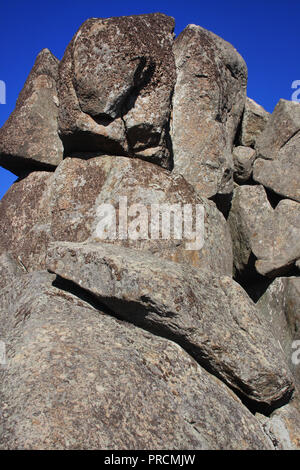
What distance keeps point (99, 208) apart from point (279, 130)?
5.24 m

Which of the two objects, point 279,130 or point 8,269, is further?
point 279,130

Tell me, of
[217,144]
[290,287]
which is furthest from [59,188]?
[290,287]

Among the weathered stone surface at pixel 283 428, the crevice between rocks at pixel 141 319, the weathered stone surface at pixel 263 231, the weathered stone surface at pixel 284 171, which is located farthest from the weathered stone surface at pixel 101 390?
the weathered stone surface at pixel 284 171

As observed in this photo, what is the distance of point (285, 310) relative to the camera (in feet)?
31.3

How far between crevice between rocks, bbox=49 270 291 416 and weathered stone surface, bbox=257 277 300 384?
2356mm

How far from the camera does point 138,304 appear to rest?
20.1ft

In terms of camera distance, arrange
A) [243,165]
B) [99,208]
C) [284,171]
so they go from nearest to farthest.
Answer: [99,208]
[284,171]
[243,165]

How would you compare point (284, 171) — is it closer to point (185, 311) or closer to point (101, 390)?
point (185, 311)

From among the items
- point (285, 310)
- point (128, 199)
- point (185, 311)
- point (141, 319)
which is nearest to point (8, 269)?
point (128, 199)

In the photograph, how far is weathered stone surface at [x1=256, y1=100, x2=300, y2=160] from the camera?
11.0 metres

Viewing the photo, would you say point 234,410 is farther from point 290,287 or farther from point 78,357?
point 290,287

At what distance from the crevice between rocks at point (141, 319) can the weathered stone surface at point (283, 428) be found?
131 millimetres

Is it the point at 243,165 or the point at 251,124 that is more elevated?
the point at 251,124

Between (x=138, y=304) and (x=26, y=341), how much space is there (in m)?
1.47
